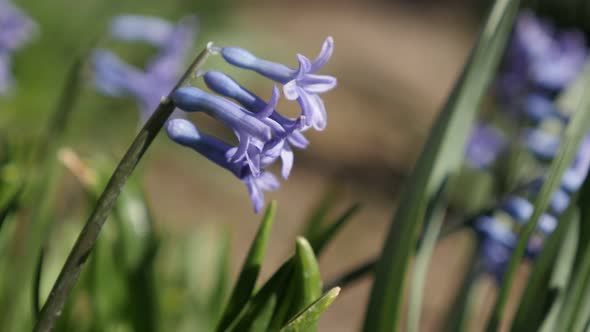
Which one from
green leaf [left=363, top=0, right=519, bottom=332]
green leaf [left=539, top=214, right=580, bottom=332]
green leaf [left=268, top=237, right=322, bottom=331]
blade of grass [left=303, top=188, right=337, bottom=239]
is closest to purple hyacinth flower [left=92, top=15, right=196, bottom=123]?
blade of grass [left=303, top=188, right=337, bottom=239]

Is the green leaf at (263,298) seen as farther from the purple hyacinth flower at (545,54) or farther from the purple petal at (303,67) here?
the purple hyacinth flower at (545,54)

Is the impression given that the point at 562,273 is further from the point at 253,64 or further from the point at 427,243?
the point at 253,64

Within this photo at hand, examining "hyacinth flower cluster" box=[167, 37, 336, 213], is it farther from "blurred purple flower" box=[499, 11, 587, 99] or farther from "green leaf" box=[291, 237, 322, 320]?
"blurred purple flower" box=[499, 11, 587, 99]

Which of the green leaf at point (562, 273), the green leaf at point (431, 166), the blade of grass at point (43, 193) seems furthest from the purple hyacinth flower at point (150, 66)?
the green leaf at point (562, 273)

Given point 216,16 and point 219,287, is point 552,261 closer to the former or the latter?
point 219,287

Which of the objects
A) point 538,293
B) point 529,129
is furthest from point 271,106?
point 529,129

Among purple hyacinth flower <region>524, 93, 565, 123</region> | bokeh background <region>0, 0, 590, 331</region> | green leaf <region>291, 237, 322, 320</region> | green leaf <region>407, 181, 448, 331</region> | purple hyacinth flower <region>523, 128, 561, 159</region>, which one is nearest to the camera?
green leaf <region>291, 237, 322, 320</region>
